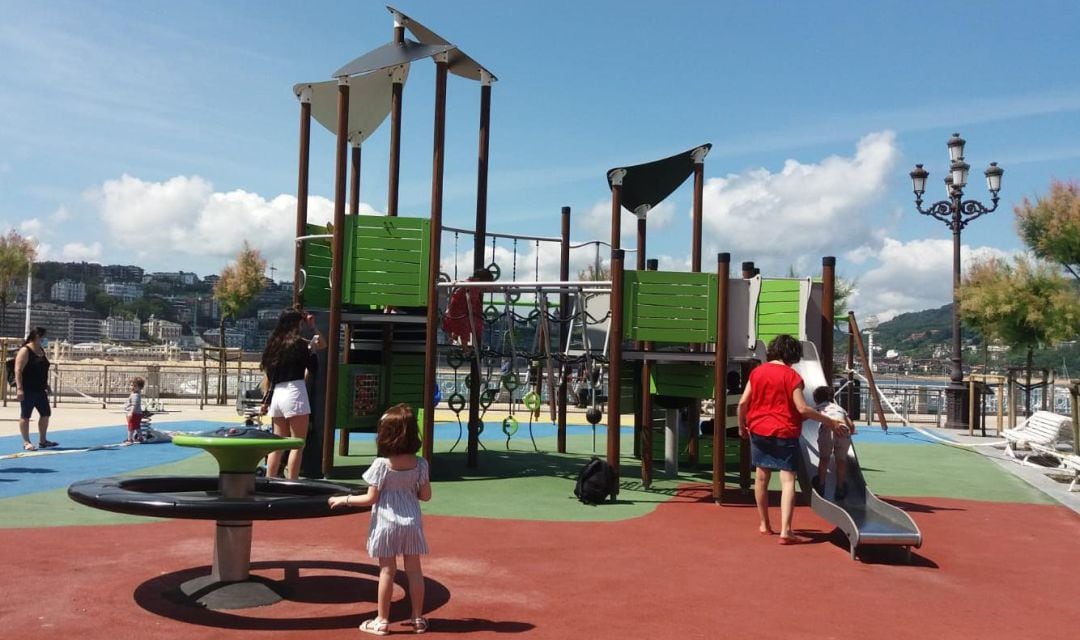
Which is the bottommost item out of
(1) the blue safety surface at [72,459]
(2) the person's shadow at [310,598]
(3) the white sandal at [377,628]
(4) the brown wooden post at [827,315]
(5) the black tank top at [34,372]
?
(1) the blue safety surface at [72,459]

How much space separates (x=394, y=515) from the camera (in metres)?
4.64

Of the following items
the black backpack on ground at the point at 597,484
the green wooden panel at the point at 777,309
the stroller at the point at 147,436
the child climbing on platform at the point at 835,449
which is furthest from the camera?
the stroller at the point at 147,436

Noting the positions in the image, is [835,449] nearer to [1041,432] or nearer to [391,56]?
[391,56]

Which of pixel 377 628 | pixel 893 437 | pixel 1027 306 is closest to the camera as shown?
pixel 377 628

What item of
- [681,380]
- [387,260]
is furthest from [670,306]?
[387,260]

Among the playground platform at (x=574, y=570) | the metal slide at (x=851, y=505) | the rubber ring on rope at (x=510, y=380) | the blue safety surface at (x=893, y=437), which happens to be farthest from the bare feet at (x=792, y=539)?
the blue safety surface at (x=893, y=437)

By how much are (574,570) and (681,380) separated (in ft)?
18.0

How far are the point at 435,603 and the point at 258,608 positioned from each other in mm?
1051

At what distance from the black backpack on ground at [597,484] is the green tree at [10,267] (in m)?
28.3

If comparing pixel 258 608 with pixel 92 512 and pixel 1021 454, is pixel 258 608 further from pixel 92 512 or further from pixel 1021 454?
pixel 1021 454

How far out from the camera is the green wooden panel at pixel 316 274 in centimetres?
1132

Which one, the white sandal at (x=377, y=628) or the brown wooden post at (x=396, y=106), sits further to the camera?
the brown wooden post at (x=396, y=106)

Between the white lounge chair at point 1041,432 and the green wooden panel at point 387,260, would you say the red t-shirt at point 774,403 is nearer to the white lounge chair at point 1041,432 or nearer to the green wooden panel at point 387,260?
the green wooden panel at point 387,260

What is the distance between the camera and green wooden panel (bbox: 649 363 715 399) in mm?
11289
